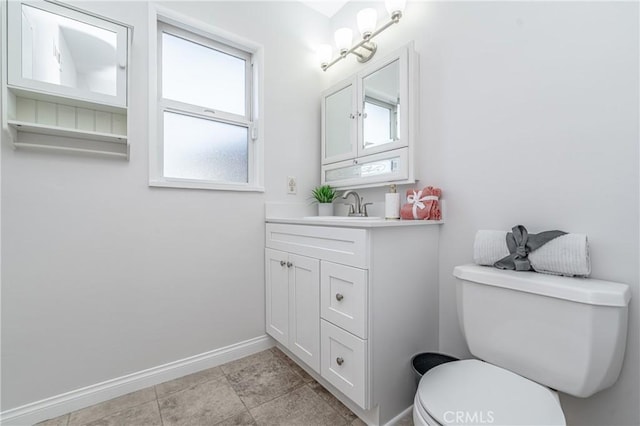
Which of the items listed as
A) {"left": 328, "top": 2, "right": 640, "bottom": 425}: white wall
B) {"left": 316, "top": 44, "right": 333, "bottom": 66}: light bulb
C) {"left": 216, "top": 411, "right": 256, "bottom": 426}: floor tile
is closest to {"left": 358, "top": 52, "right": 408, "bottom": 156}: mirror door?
{"left": 328, "top": 2, "right": 640, "bottom": 425}: white wall

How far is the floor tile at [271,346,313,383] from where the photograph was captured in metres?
1.49

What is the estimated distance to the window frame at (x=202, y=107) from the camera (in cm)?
147

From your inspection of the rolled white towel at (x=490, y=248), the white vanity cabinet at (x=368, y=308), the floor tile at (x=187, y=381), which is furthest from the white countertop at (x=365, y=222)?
the floor tile at (x=187, y=381)

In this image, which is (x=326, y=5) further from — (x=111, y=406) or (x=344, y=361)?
(x=111, y=406)

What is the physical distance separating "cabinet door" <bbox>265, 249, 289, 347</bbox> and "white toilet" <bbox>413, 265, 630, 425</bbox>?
895 mm

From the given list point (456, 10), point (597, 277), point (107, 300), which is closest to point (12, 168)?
point (107, 300)

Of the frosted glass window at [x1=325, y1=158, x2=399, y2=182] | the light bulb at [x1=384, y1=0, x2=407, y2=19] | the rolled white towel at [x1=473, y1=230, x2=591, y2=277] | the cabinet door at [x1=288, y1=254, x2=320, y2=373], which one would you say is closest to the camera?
the rolled white towel at [x1=473, y1=230, x2=591, y2=277]

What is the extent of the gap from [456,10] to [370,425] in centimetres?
197

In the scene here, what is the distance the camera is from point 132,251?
55.6 inches

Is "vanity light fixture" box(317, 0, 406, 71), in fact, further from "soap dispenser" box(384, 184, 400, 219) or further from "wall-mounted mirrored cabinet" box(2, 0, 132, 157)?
"wall-mounted mirrored cabinet" box(2, 0, 132, 157)

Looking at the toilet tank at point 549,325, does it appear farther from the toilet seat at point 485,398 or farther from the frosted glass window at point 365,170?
the frosted glass window at point 365,170

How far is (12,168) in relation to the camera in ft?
3.81

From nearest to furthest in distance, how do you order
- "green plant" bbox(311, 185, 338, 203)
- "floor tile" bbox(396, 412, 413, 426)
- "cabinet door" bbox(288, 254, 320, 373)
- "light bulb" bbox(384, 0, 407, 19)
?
1. "floor tile" bbox(396, 412, 413, 426)
2. "cabinet door" bbox(288, 254, 320, 373)
3. "light bulb" bbox(384, 0, 407, 19)
4. "green plant" bbox(311, 185, 338, 203)

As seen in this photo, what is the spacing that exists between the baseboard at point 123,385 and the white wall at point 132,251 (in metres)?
0.03
